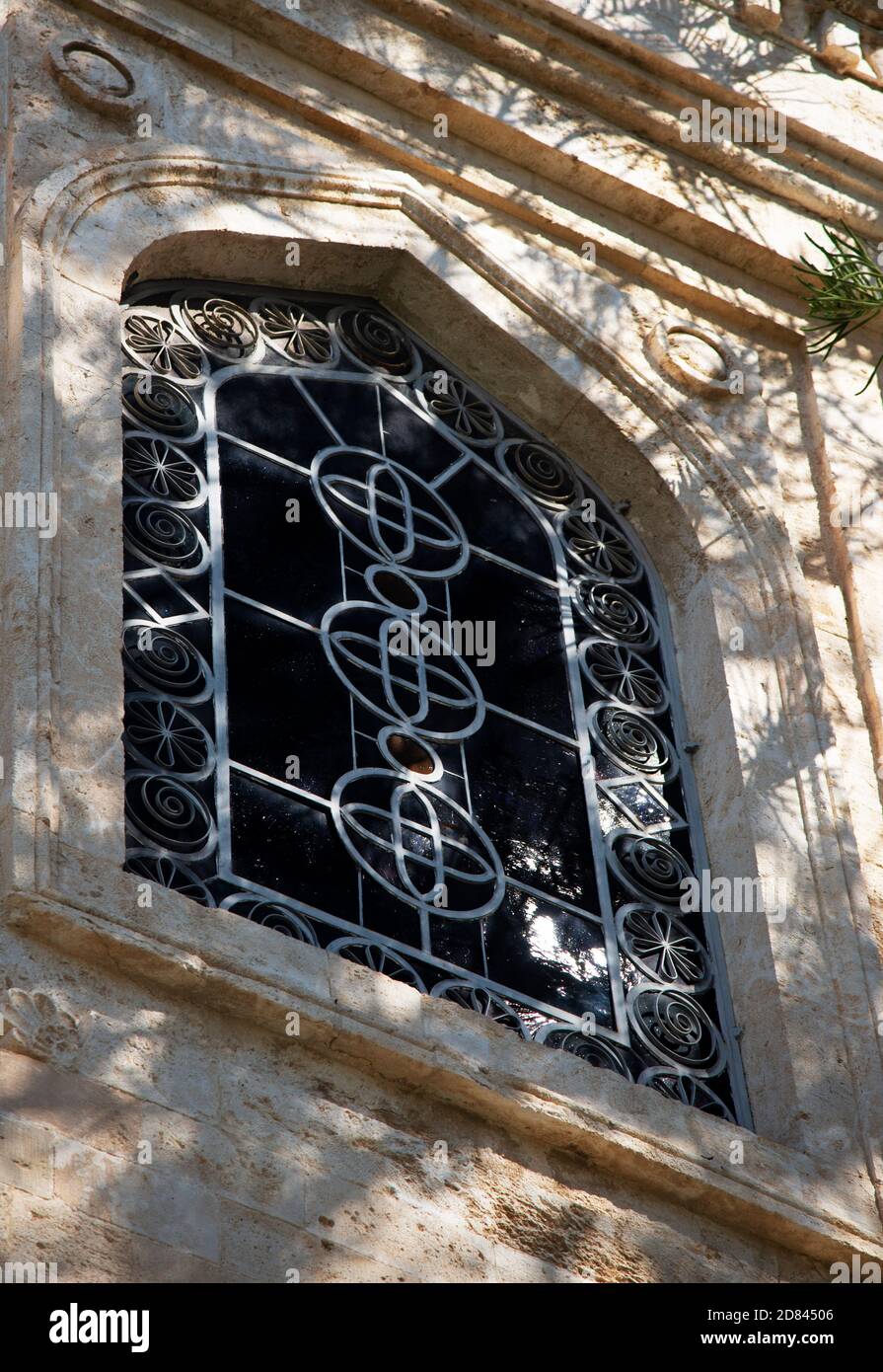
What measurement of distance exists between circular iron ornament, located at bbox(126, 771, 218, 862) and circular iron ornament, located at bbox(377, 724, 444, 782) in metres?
0.70

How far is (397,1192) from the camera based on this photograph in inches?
244

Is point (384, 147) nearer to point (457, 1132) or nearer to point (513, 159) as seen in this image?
point (513, 159)

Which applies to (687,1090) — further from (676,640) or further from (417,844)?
(676,640)

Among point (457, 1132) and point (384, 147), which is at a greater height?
point (384, 147)

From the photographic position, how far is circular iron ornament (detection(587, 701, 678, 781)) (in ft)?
26.3

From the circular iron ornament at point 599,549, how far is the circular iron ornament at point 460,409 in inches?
15.3

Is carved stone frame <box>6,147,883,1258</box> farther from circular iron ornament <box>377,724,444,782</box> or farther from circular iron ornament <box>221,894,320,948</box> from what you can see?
circular iron ornament <box>377,724,444,782</box>

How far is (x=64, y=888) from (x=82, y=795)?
341 millimetres

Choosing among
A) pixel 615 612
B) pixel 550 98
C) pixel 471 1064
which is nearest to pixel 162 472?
pixel 615 612

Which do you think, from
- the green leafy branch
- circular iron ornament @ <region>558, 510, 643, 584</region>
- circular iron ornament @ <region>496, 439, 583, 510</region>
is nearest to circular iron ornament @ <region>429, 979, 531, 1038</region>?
circular iron ornament @ <region>558, 510, 643, 584</region>

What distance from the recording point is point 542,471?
8672 mm

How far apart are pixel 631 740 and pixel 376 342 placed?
5.41 feet
